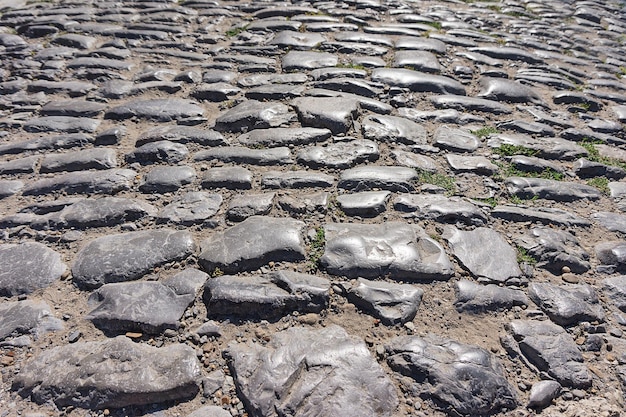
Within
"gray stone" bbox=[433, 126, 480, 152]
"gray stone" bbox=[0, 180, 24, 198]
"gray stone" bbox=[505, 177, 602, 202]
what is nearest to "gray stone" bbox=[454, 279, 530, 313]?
"gray stone" bbox=[505, 177, 602, 202]

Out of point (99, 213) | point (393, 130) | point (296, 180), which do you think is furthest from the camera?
point (393, 130)

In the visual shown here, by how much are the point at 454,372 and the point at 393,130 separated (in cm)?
181

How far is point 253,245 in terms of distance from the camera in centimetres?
218

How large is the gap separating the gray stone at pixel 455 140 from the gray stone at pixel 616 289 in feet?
3.88

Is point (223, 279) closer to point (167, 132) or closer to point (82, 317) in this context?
point (82, 317)

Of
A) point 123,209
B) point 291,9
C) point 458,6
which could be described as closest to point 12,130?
point 123,209

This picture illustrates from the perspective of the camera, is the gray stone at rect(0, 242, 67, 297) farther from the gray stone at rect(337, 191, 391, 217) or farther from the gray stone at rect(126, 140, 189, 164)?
the gray stone at rect(337, 191, 391, 217)

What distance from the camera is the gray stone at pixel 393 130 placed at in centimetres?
307

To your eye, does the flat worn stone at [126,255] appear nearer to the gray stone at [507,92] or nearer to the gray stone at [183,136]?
the gray stone at [183,136]

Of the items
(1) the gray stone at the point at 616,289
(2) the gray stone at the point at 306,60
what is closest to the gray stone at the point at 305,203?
(1) the gray stone at the point at 616,289

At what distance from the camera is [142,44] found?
441 cm

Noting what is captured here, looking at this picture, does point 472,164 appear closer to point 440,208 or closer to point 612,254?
point 440,208

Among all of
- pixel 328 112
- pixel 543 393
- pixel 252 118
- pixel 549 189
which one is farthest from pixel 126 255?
pixel 549 189

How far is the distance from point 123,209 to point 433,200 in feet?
5.36
